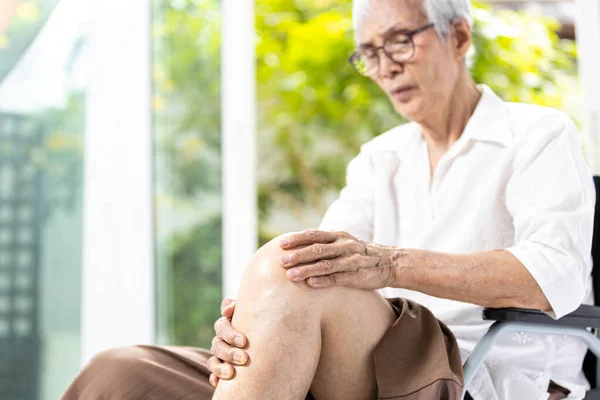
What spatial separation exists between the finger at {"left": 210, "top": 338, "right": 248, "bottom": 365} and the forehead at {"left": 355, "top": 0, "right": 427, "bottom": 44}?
82 cm

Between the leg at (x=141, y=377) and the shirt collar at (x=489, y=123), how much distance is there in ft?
2.47

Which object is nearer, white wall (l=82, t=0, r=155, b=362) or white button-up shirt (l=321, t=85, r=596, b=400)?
white button-up shirt (l=321, t=85, r=596, b=400)

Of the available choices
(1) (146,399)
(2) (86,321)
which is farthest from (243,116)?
(1) (146,399)

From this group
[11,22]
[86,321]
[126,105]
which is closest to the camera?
[11,22]

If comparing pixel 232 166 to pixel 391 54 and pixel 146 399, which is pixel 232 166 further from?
pixel 146 399

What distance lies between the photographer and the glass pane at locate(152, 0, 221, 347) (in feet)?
10.6

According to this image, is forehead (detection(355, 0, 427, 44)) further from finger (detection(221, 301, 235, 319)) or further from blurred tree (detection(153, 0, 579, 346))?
blurred tree (detection(153, 0, 579, 346))

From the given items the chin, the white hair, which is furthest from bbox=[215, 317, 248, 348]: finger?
the white hair

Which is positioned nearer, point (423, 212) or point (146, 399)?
point (146, 399)

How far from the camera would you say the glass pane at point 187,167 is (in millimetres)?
3232

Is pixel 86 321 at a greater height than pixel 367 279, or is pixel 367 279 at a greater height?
pixel 367 279

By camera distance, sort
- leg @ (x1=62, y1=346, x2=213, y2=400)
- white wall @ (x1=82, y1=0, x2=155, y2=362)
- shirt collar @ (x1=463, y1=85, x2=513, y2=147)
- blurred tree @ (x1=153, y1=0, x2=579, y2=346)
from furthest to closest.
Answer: blurred tree @ (x1=153, y1=0, x2=579, y2=346) → white wall @ (x1=82, y1=0, x2=155, y2=362) → shirt collar @ (x1=463, y1=85, x2=513, y2=147) → leg @ (x1=62, y1=346, x2=213, y2=400)

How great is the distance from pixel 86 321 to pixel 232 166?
1.02m

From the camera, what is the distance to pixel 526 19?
486cm
